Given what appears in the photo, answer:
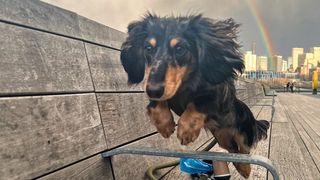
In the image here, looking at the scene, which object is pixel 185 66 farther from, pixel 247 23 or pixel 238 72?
pixel 247 23

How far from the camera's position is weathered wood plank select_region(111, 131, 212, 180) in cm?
208

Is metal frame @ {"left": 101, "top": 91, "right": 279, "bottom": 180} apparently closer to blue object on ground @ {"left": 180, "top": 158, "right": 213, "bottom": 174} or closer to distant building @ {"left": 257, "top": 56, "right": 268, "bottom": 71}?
blue object on ground @ {"left": 180, "top": 158, "right": 213, "bottom": 174}

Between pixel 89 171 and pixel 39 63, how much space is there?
67 cm

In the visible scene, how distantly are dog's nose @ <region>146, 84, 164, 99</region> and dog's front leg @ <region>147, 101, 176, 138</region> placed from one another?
15cm

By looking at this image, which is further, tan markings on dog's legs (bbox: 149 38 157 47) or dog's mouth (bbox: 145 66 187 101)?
tan markings on dog's legs (bbox: 149 38 157 47)

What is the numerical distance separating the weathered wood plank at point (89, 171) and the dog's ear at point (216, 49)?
33.0 inches

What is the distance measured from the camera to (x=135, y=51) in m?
1.74

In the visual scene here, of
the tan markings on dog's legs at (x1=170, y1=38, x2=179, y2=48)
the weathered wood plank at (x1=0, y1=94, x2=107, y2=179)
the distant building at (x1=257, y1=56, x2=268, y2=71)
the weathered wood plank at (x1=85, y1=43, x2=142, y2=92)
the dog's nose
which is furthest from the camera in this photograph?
the distant building at (x1=257, y1=56, x2=268, y2=71)

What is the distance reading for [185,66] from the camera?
157cm

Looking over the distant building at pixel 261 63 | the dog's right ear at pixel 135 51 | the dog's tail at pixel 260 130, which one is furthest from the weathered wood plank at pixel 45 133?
the distant building at pixel 261 63

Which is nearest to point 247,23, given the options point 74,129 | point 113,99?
point 113,99

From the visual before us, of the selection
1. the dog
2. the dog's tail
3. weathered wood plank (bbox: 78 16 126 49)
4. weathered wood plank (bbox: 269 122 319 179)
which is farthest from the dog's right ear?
weathered wood plank (bbox: 269 122 319 179)

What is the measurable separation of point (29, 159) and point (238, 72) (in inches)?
43.6

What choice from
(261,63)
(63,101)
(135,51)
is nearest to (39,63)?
(63,101)
